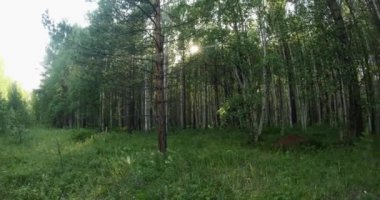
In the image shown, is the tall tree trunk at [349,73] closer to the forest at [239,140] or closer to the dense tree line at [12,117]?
the forest at [239,140]

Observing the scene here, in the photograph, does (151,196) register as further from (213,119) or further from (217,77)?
(213,119)

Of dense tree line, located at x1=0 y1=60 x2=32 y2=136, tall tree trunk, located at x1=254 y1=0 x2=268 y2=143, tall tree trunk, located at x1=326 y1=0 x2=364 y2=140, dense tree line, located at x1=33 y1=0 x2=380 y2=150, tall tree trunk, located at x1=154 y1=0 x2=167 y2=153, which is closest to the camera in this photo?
tall tree trunk, located at x1=154 y1=0 x2=167 y2=153

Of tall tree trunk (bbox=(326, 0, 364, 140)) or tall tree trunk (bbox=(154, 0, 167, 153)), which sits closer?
tall tree trunk (bbox=(154, 0, 167, 153))

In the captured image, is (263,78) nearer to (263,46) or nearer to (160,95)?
(263,46)

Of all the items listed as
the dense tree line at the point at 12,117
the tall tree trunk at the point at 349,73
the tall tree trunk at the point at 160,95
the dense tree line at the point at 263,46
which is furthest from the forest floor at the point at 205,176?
the dense tree line at the point at 12,117

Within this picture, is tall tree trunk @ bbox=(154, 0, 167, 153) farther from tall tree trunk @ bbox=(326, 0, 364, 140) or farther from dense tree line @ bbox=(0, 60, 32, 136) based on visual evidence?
dense tree line @ bbox=(0, 60, 32, 136)

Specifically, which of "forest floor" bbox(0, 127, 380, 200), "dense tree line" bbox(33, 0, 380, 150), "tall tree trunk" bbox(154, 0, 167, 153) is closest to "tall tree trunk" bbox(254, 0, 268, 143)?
"dense tree line" bbox(33, 0, 380, 150)

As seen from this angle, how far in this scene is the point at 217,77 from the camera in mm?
35750

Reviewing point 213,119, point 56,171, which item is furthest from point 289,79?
point 213,119

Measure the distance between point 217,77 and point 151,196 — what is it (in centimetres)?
2683

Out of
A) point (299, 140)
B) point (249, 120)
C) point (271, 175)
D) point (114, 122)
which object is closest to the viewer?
point (271, 175)

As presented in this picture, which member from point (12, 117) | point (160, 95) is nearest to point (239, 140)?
point (160, 95)

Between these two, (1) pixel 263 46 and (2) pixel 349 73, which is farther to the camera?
(1) pixel 263 46

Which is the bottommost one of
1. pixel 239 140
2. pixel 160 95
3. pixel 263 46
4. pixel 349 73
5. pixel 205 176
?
pixel 205 176
